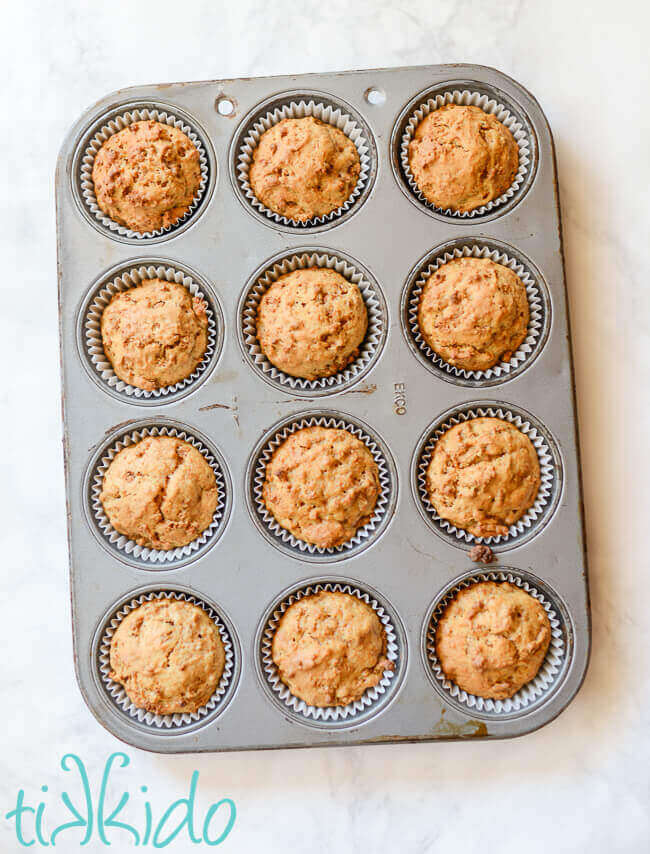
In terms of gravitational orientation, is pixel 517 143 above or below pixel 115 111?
below

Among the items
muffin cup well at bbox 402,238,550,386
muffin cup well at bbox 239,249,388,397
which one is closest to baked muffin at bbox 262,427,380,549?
muffin cup well at bbox 239,249,388,397

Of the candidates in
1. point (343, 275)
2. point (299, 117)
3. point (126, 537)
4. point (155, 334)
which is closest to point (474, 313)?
point (343, 275)

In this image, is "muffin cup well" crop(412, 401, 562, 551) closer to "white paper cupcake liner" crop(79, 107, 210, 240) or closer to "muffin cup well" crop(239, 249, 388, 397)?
"muffin cup well" crop(239, 249, 388, 397)

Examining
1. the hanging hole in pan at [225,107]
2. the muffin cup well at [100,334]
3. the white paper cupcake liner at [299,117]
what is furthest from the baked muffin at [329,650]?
the hanging hole in pan at [225,107]

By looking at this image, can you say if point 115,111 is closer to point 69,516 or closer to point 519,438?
point 69,516

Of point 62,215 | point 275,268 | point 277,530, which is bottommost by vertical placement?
point 277,530

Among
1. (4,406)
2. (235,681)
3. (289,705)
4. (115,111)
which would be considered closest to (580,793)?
(289,705)
